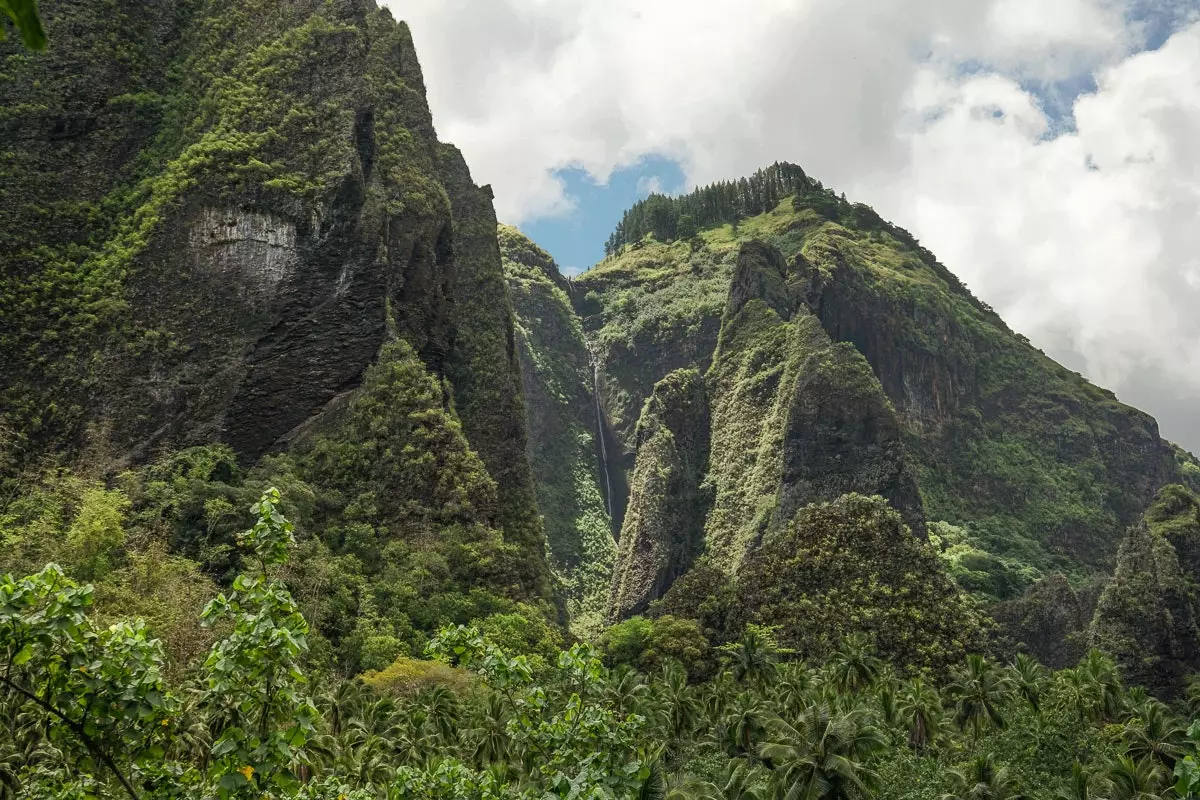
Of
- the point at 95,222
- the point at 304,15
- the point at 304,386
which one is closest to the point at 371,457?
the point at 304,386

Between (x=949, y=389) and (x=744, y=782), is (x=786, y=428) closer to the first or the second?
(x=949, y=389)

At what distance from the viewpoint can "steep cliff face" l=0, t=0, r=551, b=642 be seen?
75875 mm

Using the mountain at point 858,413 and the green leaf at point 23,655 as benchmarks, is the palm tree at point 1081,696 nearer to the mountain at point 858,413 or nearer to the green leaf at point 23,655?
the mountain at point 858,413

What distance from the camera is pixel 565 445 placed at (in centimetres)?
17650

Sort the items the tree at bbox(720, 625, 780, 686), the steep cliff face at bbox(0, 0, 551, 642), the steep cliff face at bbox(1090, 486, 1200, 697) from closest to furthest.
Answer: the tree at bbox(720, 625, 780, 686) → the steep cliff face at bbox(0, 0, 551, 642) → the steep cliff face at bbox(1090, 486, 1200, 697)

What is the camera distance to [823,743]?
37.4 m

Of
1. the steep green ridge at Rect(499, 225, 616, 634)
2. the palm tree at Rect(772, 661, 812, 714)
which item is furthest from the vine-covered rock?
the steep green ridge at Rect(499, 225, 616, 634)

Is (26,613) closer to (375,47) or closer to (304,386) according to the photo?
(304,386)

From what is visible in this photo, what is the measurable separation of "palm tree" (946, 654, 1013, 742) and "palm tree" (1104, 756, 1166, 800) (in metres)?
14.3

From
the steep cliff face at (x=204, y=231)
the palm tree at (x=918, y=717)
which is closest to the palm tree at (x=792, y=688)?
the palm tree at (x=918, y=717)

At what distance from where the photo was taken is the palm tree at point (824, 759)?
3684 cm

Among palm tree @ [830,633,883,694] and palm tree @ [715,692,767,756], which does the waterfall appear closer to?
palm tree @ [830,633,883,694]

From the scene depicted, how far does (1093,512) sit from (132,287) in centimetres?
14119

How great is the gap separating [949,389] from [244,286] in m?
124
